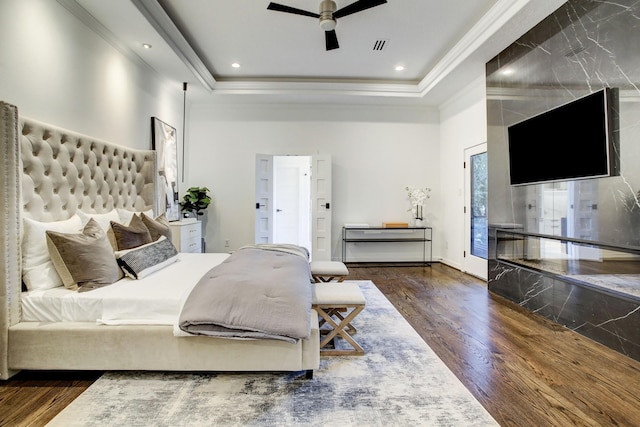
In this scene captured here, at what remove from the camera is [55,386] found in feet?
6.27

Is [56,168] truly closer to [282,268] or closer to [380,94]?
[282,268]

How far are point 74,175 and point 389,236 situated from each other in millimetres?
4722

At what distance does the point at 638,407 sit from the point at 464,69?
13.2 feet

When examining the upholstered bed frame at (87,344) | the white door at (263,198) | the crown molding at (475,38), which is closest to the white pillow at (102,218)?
the upholstered bed frame at (87,344)

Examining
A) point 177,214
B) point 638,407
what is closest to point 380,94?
point 177,214

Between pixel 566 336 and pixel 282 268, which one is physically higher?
pixel 282 268

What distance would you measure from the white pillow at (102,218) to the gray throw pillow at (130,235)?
0.44 ft

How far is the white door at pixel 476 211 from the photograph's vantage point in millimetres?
4762

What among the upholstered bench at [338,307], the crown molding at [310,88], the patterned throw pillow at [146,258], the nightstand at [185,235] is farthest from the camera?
the crown molding at [310,88]

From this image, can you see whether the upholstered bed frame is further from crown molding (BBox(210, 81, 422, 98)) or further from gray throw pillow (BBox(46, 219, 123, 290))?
crown molding (BBox(210, 81, 422, 98))

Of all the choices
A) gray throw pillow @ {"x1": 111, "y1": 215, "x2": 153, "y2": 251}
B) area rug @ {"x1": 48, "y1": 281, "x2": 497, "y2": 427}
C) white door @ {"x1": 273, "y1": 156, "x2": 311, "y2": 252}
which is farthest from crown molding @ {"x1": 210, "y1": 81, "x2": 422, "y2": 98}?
area rug @ {"x1": 48, "y1": 281, "x2": 497, "y2": 427}

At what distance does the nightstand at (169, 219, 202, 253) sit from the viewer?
4.23 m

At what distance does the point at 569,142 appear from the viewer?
287 centimetres

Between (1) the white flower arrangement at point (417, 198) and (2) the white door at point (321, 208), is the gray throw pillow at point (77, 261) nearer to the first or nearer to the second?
(2) the white door at point (321, 208)
